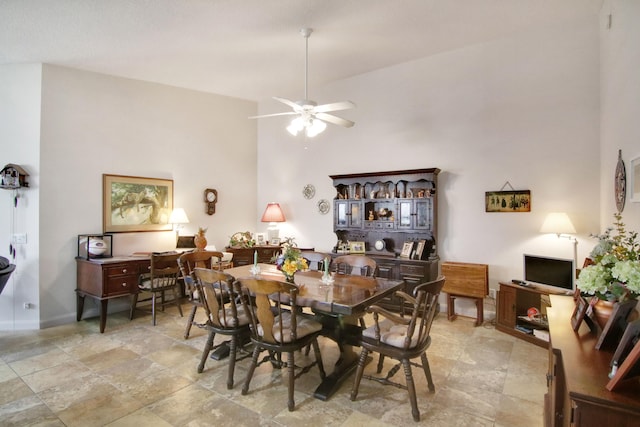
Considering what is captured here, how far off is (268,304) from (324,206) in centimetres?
344

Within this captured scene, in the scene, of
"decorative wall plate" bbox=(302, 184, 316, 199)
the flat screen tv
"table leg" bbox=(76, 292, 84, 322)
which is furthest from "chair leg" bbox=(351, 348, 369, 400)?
"table leg" bbox=(76, 292, 84, 322)

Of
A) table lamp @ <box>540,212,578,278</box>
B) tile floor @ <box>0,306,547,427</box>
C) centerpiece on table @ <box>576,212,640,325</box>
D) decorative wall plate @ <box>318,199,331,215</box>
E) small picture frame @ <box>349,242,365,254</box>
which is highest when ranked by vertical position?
decorative wall plate @ <box>318,199,331,215</box>

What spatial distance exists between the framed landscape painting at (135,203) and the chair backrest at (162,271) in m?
0.92

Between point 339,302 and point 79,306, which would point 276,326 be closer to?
point 339,302

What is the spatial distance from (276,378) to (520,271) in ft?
10.7

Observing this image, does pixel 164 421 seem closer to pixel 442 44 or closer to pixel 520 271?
pixel 520 271

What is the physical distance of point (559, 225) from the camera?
11.9 ft

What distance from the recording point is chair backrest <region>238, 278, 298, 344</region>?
2326 millimetres

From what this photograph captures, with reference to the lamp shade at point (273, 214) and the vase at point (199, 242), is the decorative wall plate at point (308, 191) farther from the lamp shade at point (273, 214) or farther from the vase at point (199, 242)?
the vase at point (199, 242)

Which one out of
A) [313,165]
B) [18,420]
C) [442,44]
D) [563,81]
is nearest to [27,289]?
[18,420]

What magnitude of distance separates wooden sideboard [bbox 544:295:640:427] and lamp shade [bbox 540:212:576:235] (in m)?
2.12

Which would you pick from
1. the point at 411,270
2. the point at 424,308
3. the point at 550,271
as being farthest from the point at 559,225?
the point at 424,308

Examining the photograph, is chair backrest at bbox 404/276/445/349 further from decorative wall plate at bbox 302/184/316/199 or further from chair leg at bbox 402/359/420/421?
decorative wall plate at bbox 302/184/316/199

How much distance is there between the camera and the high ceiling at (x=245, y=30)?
3.20 metres
